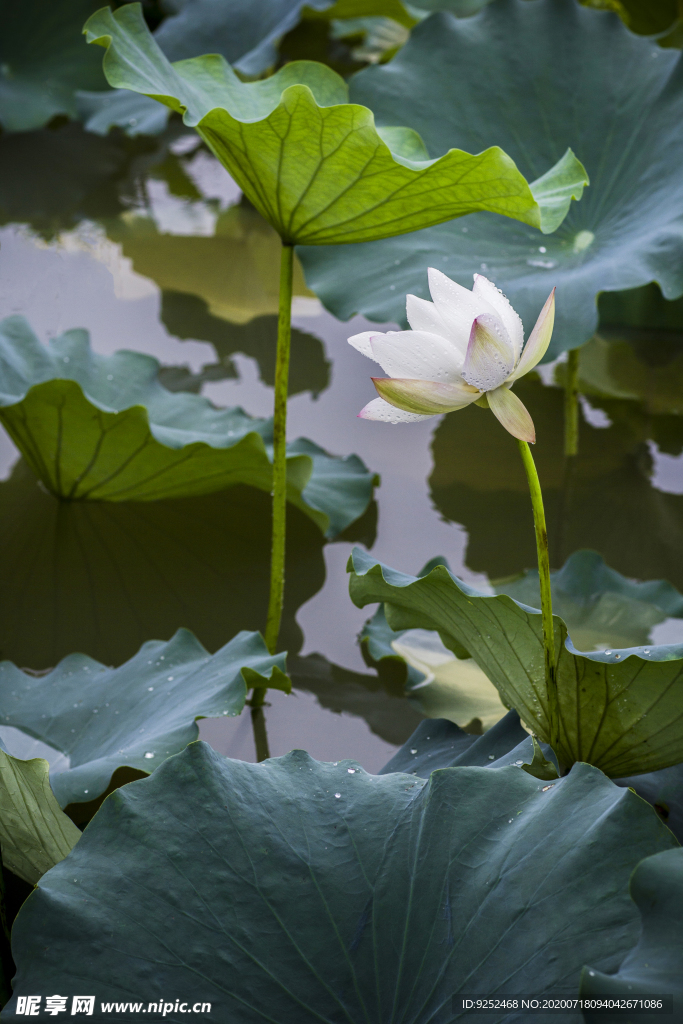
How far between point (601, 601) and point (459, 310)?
32.0 inches

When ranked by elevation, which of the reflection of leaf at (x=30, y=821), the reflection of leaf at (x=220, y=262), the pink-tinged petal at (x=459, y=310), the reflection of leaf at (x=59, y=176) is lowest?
the reflection of leaf at (x=220, y=262)

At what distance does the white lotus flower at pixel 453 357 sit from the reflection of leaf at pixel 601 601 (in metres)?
0.68

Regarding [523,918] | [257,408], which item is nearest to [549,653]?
[523,918]

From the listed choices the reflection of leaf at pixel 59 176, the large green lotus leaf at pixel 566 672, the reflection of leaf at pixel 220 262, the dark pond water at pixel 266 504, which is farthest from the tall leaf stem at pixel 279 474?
the reflection of leaf at pixel 59 176

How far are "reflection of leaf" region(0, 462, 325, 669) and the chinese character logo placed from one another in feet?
2.44

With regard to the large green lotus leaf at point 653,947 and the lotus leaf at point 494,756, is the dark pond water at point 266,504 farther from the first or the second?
the large green lotus leaf at point 653,947

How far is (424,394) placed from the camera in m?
0.72

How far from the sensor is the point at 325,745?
122 cm

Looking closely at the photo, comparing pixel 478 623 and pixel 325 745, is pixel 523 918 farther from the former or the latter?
pixel 325 745

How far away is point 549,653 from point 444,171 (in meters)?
0.55

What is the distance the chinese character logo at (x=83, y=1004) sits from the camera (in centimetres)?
66

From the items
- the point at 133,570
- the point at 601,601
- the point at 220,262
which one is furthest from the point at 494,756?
the point at 220,262

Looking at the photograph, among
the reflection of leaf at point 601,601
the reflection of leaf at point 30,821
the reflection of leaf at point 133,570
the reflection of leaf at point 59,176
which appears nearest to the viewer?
the reflection of leaf at point 30,821

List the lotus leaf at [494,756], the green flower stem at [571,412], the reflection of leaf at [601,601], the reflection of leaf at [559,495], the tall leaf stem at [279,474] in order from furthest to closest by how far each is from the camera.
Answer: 1. the green flower stem at [571,412]
2. the reflection of leaf at [559,495]
3. the reflection of leaf at [601,601]
4. the tall leaf stem at [279,474]
5. the lotus leaf at [494,756]
